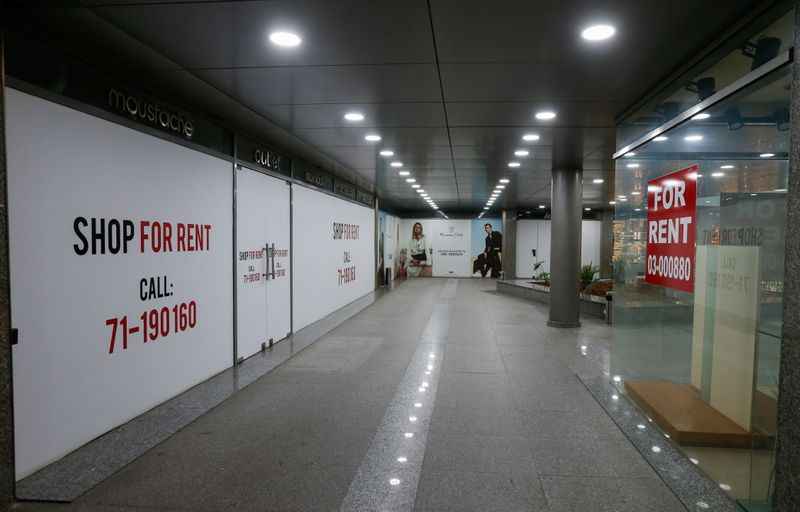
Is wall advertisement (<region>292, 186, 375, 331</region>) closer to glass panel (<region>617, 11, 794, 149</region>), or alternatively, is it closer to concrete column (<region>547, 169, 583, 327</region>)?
concrete column (<region>547, 169, 583, 327</region>)

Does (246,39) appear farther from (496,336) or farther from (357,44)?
(496,336)

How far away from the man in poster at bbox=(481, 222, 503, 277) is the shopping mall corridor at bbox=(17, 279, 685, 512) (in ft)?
54.3

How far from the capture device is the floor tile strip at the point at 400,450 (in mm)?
3141

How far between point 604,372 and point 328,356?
142 inches

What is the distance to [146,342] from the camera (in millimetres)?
4613

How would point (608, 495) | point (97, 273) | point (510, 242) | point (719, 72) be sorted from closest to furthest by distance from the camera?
point (608, 495), point (719, 72), point (97, 273), point (510, 242)

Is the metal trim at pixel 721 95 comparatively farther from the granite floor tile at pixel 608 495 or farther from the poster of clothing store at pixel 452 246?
the poster of clothing store at pixel 452 246

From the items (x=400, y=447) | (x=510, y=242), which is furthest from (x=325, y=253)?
(x=510, y=242)

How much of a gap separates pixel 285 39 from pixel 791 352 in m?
3.63

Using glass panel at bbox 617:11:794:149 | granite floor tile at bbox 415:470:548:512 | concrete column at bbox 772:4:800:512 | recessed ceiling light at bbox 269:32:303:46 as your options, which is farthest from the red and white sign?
recessed ceiling light at bbox 269:32:303:46

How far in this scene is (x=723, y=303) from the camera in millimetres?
3873

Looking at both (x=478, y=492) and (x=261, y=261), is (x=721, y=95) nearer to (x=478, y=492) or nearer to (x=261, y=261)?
(x=478, y=492)

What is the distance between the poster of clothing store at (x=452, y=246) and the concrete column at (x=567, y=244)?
45.1 feet

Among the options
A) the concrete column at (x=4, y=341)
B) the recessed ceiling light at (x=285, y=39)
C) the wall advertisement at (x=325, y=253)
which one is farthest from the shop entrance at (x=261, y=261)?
the concrete column at (x=4, y=341)
